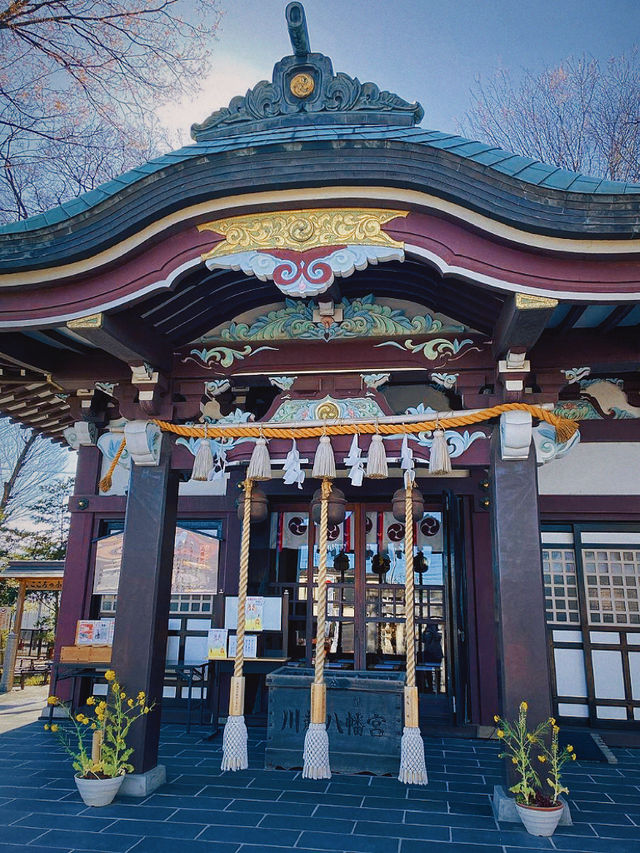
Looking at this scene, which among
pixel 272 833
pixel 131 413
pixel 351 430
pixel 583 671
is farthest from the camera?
pixel 583 671

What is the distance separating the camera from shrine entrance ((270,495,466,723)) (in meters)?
7.14

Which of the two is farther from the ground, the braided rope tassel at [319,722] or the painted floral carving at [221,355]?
the painted floral carving at [221,355]

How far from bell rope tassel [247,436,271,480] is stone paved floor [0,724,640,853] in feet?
8.23

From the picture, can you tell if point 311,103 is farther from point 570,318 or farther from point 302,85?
point 570,318

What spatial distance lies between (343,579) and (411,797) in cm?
294

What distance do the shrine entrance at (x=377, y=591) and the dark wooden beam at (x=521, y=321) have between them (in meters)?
2.84

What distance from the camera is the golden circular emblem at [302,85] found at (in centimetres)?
557

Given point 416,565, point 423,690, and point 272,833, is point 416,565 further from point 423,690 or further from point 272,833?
point 272,833

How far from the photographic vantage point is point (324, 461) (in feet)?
16.7

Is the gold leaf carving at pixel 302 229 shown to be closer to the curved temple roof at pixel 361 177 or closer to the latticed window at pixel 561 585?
the curved temple roof at pixel 361 177

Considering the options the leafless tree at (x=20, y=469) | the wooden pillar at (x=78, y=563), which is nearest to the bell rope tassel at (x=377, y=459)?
the wooden pillar at (x=78, y=563)

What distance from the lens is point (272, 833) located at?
4.10 metres

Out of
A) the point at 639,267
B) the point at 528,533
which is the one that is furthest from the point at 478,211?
the point at 528,533

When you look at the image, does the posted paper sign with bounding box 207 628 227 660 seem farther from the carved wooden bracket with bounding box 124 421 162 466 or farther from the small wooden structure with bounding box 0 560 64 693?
the small wooden structure with bounding box 0 560 64 693
